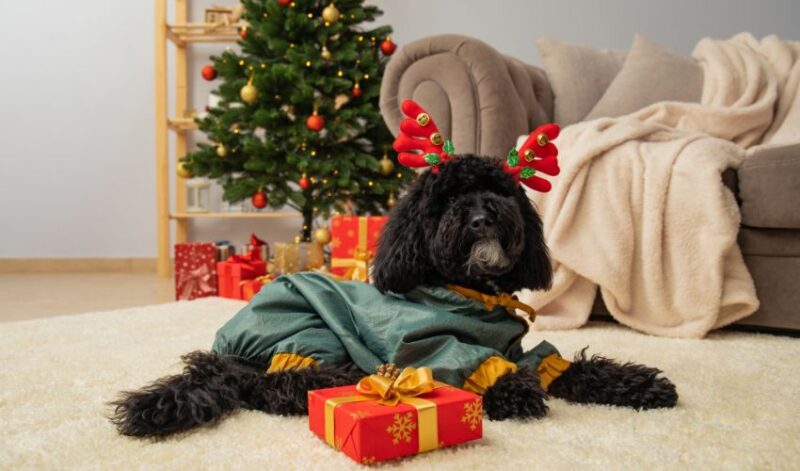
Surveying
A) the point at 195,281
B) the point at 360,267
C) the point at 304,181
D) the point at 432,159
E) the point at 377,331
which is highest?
the point at 432,159

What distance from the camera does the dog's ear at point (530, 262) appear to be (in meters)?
1.31

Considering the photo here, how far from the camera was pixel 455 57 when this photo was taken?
2512 mm

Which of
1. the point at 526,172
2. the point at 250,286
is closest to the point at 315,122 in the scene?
the point at 250,286

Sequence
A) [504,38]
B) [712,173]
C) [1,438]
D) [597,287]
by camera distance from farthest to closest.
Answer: [504,38], [597,287], [712,173], [1,438]

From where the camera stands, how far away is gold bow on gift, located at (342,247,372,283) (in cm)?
283

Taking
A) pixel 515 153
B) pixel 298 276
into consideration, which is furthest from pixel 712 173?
pixel 298 276

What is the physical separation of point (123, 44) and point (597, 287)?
3.91m

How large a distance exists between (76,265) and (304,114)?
7.12 ft

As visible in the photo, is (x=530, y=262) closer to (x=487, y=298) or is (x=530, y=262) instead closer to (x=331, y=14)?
(x=487, y=298)

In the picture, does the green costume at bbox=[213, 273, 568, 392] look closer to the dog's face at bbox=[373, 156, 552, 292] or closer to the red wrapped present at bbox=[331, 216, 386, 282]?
the dog's face at bbox=[373, 156, 552, 292]

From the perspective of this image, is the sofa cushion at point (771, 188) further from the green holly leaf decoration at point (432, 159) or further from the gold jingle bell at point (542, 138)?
the green holly leaf decoration at point (432, 159)

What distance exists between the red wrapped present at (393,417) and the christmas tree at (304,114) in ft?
8.56

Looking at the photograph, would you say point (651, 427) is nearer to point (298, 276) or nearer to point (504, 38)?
point (298, 276)

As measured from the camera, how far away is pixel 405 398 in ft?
3.20
